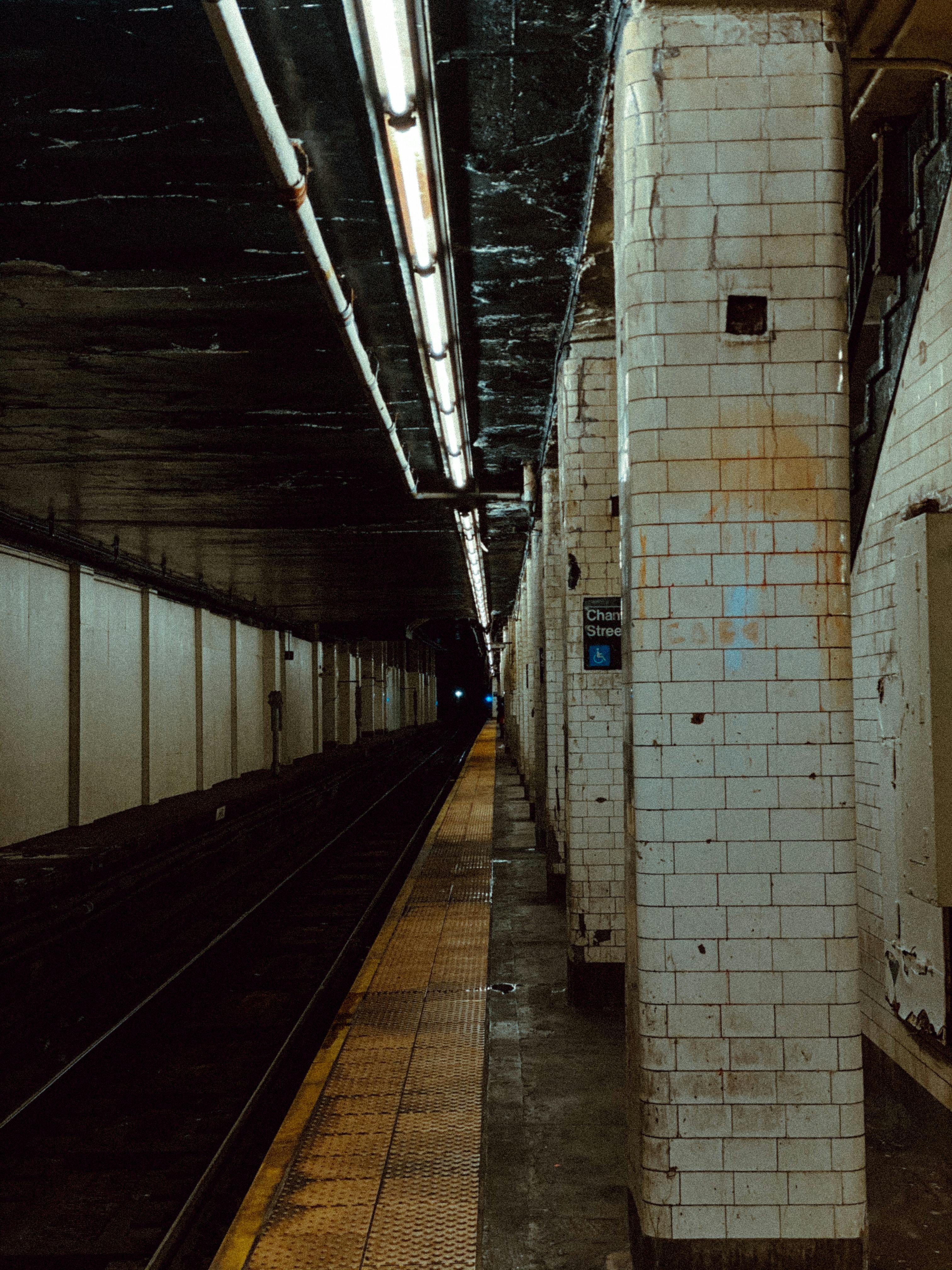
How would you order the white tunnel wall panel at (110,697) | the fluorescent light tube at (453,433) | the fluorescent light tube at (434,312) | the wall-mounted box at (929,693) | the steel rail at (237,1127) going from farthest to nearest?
1. the white tunnel wall panel at (110,697)
2. the fluorescent light tube at (453,433)
3. the fluorescent light tube at (434,312)
4. the steel rail at (237,1127)
5. the wall-mounted box at (929,693)

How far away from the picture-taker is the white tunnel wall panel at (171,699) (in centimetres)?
1827

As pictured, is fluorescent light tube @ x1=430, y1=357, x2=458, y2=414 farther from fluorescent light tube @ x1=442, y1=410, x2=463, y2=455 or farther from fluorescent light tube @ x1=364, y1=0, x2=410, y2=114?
fluorescent light tube @ x1=364, y1=0, x2=410, y2=114

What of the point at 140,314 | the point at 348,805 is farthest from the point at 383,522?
the point at 348,805

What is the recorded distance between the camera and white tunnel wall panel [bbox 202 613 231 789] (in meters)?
21.6

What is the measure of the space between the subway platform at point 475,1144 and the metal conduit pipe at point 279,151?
163 inches

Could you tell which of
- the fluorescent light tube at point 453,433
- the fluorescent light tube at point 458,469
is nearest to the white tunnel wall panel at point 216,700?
the fluorescent light tube at point 458,469

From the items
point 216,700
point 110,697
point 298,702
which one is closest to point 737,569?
point 110,697

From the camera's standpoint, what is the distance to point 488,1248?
353 centimetres

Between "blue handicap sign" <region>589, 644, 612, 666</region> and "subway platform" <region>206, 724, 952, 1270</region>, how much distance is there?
91.2 inches

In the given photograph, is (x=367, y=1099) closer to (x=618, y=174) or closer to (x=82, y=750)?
(x=618, y=174)

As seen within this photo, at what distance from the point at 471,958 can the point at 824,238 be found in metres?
5.82

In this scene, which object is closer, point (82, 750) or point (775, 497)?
point (775, 497)

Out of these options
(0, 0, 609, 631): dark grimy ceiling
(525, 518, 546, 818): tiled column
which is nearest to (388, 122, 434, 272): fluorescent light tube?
(0, 0, 609, 631): dark grimy ceiling

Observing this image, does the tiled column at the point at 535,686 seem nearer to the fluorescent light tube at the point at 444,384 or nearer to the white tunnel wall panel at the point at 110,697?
the fluorescent light tube at the point at 444,384
